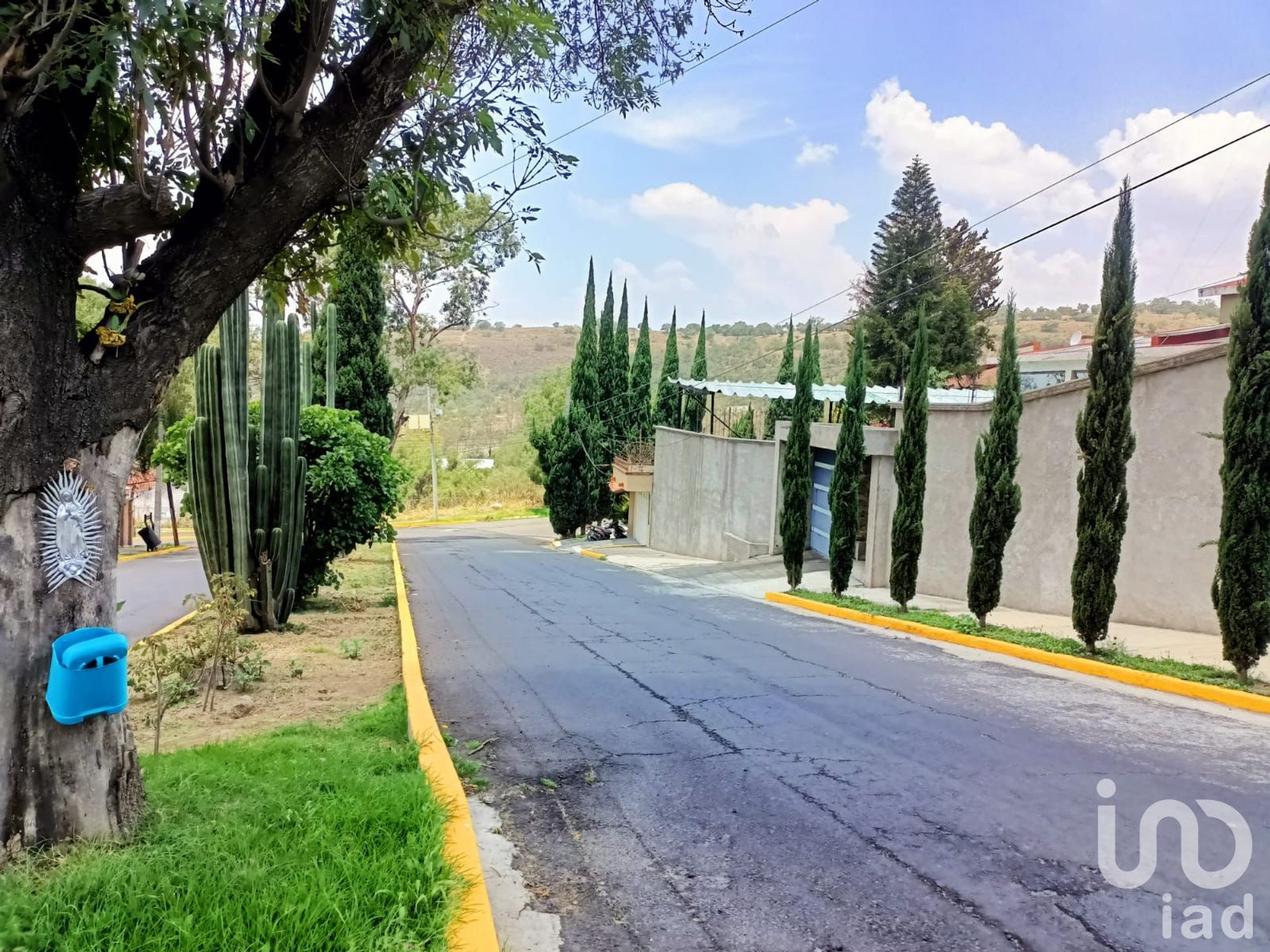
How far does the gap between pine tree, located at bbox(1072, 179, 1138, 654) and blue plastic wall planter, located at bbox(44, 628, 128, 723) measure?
31.2 feet

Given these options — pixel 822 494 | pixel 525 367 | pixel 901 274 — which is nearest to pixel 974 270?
pixel 901 274

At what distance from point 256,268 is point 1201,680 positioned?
868 centimetres

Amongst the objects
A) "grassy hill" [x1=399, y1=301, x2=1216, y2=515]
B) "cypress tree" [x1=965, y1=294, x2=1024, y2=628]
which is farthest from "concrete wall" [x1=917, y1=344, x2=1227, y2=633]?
"grassy hill" [x1=399, y1=301, x2=1216, y2=515]

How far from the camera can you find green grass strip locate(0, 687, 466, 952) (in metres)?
2.83

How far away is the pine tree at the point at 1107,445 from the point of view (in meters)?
9.88

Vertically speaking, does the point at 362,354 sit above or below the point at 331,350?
Result: above

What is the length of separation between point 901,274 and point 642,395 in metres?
12.8

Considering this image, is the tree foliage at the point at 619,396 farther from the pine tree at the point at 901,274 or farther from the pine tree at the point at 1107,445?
the pine tree at the point at 1107,445

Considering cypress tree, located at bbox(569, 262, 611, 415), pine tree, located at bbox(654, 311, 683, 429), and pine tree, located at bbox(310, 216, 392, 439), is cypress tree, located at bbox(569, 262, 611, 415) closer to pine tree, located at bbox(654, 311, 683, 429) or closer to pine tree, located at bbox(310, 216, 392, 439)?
pine tree, located at bbox(654, 311, 683, 429)

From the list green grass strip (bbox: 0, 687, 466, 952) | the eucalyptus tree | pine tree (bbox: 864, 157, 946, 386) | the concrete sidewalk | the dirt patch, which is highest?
pine tree (bbox: 864, 157, 946, 386)

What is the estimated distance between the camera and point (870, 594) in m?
17.2

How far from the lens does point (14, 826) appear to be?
3.35 metres

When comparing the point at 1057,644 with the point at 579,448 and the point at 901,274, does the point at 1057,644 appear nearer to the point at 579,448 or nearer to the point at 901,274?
the point at 579,448

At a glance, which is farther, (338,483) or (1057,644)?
(338,483)
